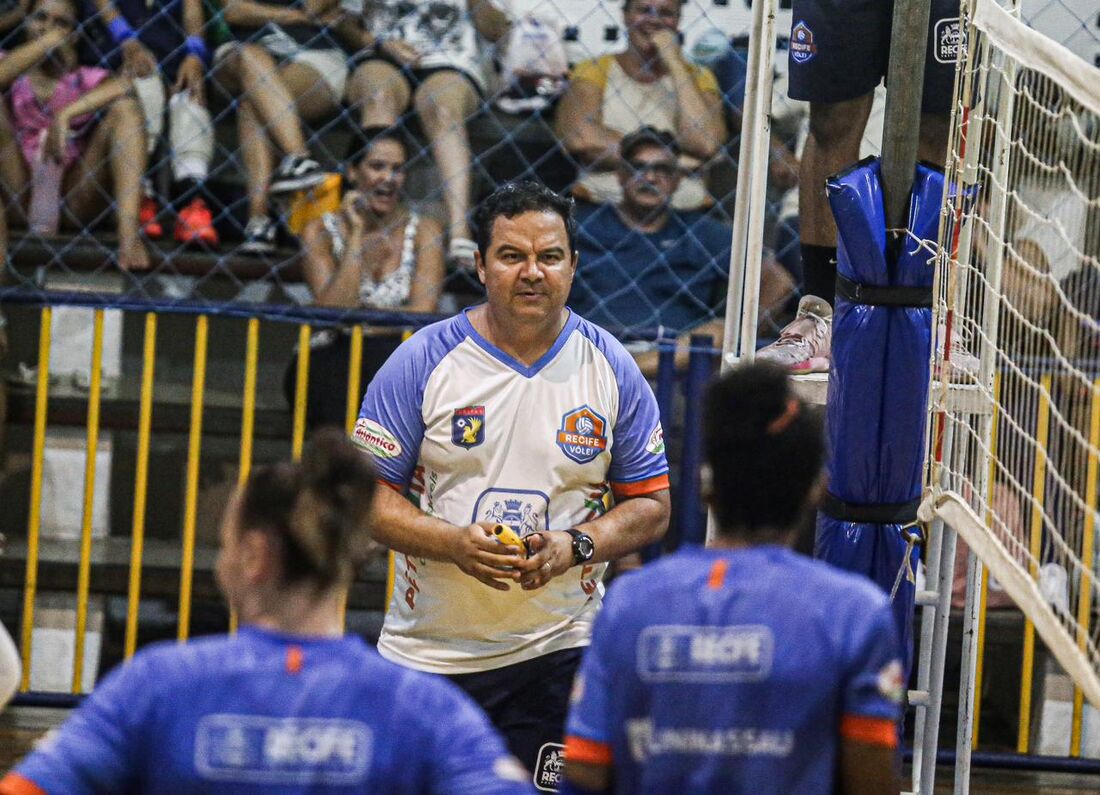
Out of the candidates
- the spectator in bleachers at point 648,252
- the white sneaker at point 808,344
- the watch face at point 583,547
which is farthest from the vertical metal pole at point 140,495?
the watch face at point 583,547

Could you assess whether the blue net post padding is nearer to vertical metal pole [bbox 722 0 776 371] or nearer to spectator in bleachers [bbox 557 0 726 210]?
vertical metal pole [bbox 722 0 776 371]

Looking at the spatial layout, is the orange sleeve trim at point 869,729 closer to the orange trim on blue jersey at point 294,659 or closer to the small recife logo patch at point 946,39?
the orange trim on blue jersey at point 294,659

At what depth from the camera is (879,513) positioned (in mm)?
3561

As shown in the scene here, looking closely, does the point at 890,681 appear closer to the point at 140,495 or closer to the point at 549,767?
the point at 549,767

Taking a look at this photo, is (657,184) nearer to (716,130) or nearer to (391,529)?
(716,130)

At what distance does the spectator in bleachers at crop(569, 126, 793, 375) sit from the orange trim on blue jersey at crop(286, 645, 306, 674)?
4.42m

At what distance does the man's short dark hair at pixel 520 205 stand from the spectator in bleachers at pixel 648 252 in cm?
272

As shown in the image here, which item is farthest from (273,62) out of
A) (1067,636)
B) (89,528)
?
(1067,636)

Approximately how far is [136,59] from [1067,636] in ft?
16.2

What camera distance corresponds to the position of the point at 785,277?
626 cm

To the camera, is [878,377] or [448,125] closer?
[878,377]

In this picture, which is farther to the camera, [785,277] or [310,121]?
[310,121]

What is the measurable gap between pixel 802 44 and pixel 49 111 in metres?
3.72

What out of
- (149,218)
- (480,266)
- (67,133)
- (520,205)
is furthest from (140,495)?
(520,205)
